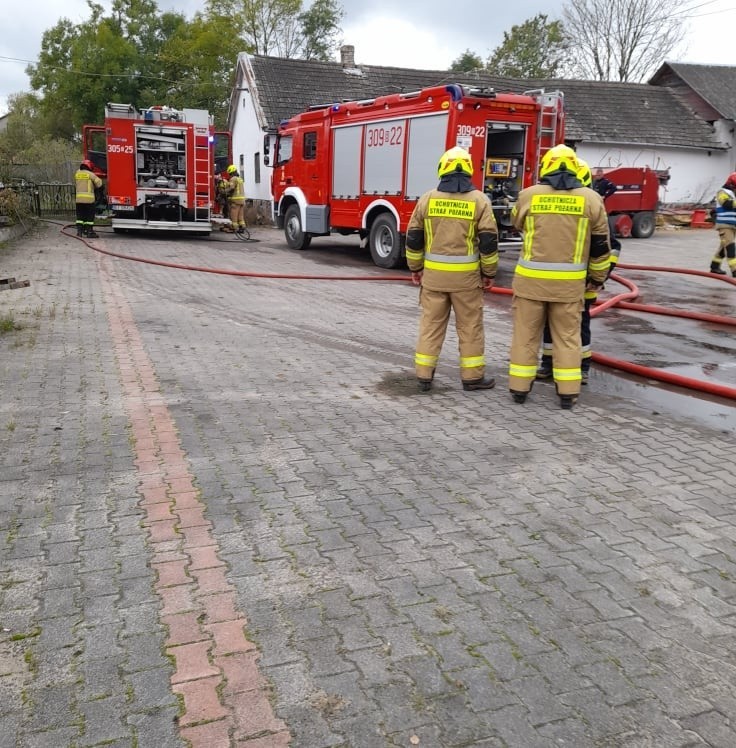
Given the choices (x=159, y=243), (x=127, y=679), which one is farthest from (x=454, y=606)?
(x=159, y=243)

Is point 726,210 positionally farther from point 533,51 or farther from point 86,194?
point 533,51

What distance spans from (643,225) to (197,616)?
20.2 metres

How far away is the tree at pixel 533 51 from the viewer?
50.8m

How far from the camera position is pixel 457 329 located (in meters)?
5.77

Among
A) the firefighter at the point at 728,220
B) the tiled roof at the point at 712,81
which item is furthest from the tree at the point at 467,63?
the firefighter at the point at 728,220

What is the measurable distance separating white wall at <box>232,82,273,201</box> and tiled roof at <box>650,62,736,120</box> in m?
16.4

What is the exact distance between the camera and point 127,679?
2.38 metres

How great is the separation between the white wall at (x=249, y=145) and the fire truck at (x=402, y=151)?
11.5 m

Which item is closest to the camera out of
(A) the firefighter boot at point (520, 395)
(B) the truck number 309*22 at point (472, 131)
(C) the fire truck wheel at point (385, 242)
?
(A) the firefighter boot at point (520, 395)

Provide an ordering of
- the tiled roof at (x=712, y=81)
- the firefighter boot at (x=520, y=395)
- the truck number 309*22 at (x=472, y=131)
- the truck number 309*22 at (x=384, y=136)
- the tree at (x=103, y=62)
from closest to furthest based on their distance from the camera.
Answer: the firefighter boot at (x=520, y=395) → the truck number 309*22 at (x=472, y=131) → the truck number 309*22 at (x=384, y=136) → the tiled roof at (x=712, y=81) → the tree at (x=103, y=62)

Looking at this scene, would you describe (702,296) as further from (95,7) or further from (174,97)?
(95,7)

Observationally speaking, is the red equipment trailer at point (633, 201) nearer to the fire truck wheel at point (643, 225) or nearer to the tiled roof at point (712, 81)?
the fire truck wheel at point (643, 225)

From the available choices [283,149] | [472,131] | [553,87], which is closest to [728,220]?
[472,131]

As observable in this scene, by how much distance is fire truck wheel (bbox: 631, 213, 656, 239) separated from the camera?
20375 millimetres
